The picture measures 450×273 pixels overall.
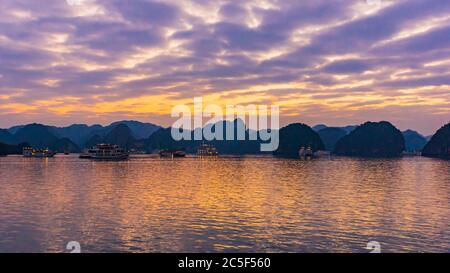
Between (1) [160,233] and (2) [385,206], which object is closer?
(1) [160,233]

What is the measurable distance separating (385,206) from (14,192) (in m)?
63.1

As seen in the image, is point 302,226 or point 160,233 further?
point 302,226

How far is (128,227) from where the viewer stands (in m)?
39.7
